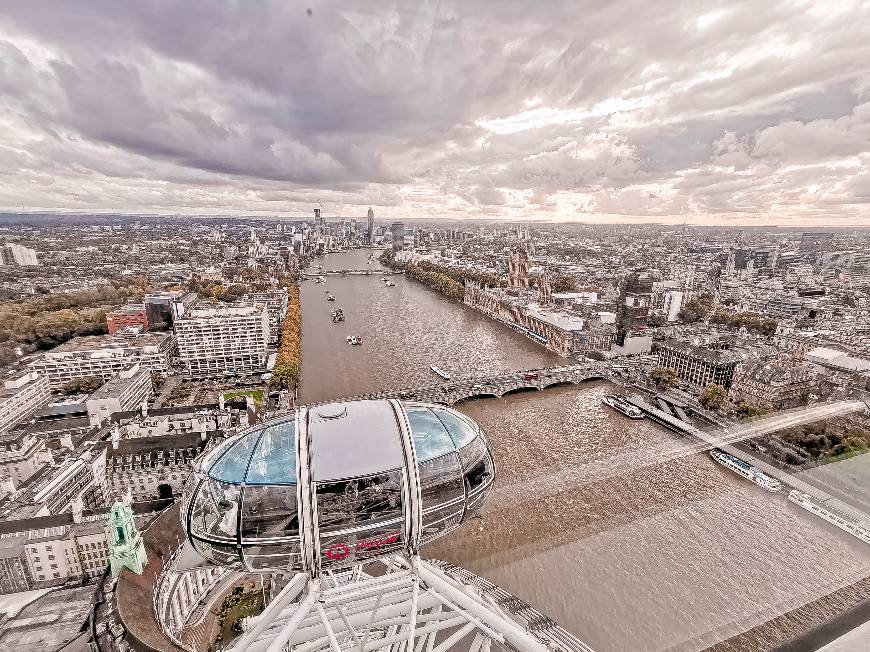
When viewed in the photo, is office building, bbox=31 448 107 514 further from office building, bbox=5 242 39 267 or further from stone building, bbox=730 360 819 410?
office building, bbox=5 242 39 267

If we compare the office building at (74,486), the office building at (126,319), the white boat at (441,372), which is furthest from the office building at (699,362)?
the office building at (126,319)

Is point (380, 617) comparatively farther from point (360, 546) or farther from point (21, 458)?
point (21, 458)

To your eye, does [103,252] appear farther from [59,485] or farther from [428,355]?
[59,485]

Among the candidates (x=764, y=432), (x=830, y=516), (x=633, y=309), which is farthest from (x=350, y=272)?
(x=830, y=516)

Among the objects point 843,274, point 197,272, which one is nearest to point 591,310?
point 843,274

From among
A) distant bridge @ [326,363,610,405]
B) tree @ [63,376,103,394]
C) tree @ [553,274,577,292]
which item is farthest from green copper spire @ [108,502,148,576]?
tree @ [553,274,577,292]

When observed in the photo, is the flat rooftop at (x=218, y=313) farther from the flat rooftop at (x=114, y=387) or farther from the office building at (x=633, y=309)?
the office building at (x=633, y=309)
